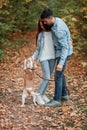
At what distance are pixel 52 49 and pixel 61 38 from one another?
1.34 feet

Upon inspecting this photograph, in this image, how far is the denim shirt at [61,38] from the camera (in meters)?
6.81

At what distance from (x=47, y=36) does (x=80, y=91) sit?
206 cm

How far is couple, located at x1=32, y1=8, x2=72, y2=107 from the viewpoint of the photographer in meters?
6.81

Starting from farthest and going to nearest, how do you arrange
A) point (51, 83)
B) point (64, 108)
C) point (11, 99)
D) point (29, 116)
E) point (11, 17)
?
point (11, 17), point (51, 83), point (11, 99), point (64, 108), point (29, 116)

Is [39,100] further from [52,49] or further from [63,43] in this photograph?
[63,43]

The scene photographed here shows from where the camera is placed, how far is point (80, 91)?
28.0ft

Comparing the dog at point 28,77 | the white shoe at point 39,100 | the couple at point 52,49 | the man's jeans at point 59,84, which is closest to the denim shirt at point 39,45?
the couple at point 52,49

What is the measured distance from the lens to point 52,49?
7.16m

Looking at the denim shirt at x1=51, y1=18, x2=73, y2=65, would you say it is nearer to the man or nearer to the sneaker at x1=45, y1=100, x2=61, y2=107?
the man

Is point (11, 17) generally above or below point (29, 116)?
above

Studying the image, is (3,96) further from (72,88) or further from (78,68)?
(78,68)

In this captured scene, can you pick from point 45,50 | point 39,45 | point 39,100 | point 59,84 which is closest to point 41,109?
point 39,100

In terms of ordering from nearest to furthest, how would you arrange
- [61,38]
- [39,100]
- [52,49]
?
1. [61,38]
2. [52,49]
3. [39,100]

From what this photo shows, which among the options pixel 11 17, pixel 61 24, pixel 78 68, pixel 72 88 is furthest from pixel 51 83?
pixel 11 17
